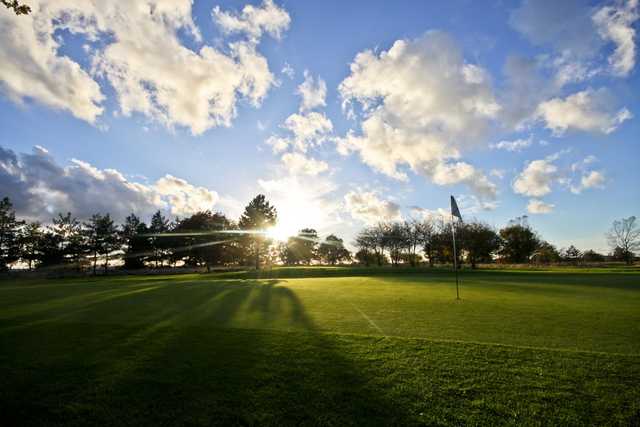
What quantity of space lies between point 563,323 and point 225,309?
387 inches

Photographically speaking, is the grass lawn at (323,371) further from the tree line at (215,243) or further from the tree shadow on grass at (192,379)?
the tree line at (215,243)

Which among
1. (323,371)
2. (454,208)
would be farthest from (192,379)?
(454,208)

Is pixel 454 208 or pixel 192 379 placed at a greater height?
pixel 454 208

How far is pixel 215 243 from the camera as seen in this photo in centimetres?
6850

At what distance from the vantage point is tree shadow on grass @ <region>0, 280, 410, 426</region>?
3.59m

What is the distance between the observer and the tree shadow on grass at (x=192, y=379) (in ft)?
11.8

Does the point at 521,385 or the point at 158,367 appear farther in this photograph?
the point at 158,367

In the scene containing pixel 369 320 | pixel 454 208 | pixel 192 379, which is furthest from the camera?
pixel 454 208

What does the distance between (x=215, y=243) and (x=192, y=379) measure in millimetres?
68150

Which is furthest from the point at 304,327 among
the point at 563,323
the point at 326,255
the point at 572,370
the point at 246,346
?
the point at 326,255

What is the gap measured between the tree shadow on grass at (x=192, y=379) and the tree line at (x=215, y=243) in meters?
53.3

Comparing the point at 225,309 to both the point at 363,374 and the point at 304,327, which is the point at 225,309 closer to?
the point at 304,327

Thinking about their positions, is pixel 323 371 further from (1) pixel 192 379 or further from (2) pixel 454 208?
(2) pixel 454 208

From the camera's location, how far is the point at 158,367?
16.1ft
